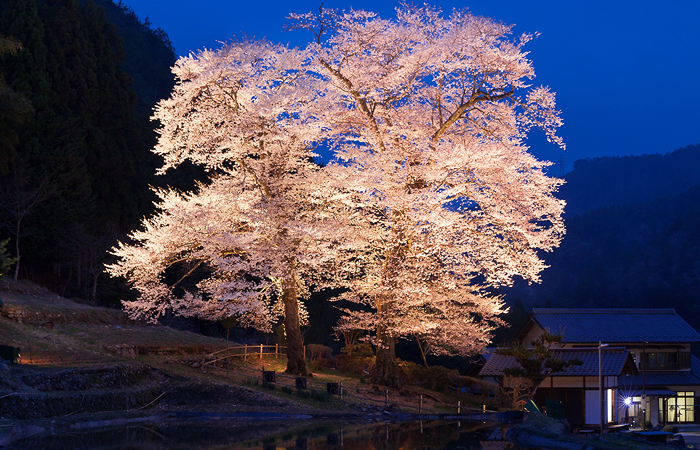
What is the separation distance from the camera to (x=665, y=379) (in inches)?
1222

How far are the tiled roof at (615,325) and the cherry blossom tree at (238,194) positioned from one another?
17836 millimetres

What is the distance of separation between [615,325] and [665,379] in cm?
358

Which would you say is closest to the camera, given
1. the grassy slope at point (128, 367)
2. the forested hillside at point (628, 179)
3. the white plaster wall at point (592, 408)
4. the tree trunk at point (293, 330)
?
the grassy slope at point (128, 367)

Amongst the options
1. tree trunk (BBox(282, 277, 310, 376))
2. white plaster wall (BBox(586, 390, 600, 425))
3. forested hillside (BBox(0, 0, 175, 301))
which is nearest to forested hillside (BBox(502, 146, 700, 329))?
white plaster wall (BBox(586, 390, 600, 425))

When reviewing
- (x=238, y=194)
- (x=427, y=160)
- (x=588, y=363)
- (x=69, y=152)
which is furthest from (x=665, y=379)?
(x=69, y=152)

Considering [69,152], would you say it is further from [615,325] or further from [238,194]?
[615,325]

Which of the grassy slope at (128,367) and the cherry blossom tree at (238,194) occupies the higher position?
the cherry blossom tree at (238,194)

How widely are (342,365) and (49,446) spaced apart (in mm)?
19133

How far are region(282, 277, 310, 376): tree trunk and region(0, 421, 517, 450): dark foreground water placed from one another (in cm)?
548

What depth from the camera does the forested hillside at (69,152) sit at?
100 ft

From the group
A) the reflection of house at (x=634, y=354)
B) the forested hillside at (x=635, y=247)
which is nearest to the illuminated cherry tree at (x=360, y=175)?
the reflection of house at (x=634, y=354)

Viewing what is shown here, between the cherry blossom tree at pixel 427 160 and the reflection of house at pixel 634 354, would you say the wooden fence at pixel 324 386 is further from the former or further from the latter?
the reflection of house at pixel 634 354

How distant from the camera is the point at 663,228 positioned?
7556cm

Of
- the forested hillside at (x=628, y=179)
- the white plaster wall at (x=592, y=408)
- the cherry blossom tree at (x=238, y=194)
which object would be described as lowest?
the white plaster wall at (x=592, y=408)
